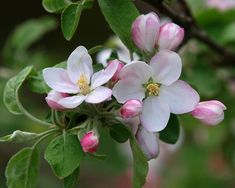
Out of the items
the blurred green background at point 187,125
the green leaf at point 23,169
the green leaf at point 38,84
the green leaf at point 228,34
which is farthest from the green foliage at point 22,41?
the green leaf at point 23,169

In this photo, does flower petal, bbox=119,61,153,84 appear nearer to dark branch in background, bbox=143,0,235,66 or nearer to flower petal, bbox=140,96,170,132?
flower petal, bbox=140,96,170,132

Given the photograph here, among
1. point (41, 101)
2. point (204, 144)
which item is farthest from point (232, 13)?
point (41, 101)

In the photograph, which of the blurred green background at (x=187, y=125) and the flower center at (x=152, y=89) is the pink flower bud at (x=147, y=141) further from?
the blurred green background at (x=187, y=125)

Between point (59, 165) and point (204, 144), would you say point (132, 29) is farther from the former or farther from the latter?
point (204, 144)

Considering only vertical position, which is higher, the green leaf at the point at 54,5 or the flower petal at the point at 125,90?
the green leaf at the point at 54,5

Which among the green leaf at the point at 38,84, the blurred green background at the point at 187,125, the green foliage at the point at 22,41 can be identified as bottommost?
the blurred green background at the point at 187,125

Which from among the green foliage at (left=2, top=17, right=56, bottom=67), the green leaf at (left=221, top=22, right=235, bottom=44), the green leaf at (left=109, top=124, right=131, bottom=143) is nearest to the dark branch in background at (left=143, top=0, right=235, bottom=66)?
the green leaf at (left=221, top=22, right=235, bottom=44)
